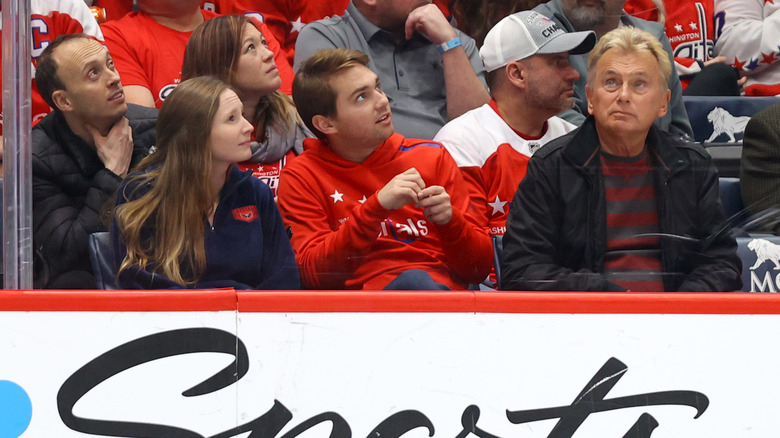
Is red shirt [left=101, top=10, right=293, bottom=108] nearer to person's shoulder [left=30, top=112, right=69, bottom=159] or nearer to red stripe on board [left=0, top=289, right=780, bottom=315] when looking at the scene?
person's shoulder [left=30, top=112, right=69, bottom=159]

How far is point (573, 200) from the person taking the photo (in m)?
2.07

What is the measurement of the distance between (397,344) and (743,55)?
5.47 ft

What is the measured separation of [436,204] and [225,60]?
24.4 inches

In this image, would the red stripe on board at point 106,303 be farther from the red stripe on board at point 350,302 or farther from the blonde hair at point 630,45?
the blonde hair at point 630,45

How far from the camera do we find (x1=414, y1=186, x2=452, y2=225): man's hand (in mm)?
2082

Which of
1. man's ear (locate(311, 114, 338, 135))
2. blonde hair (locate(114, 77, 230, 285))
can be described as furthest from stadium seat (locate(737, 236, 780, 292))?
blonde hair (locate(114, 77, 230, 285))

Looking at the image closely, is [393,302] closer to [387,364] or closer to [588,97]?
[387,364]

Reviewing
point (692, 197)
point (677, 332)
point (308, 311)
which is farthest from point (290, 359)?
point (692, 197)

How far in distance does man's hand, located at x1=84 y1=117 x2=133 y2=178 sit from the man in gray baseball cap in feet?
2.55

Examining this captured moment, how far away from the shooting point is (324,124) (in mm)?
2203

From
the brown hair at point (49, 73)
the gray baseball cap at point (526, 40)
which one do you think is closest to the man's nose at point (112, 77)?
the brown hair at point (49, 73)

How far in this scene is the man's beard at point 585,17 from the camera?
2.29 m

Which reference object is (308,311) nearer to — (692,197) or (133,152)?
(133,152)

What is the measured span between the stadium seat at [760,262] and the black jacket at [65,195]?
1.43m
